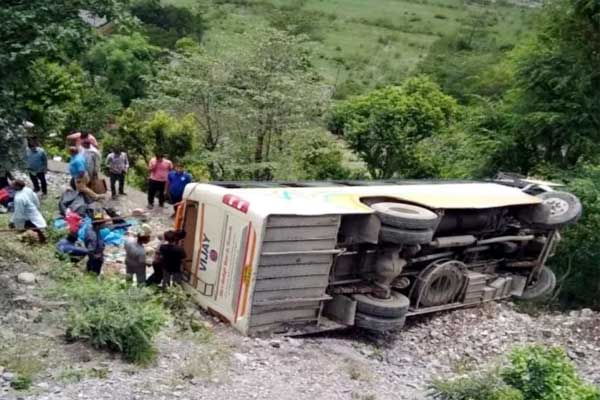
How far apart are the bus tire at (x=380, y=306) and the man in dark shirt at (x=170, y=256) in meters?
2.33

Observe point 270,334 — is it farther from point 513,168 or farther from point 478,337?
point 513,168

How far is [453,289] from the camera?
35.1ft

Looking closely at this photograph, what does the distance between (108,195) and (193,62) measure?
1093 cm

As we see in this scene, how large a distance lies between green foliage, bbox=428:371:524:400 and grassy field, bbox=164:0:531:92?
136 ft

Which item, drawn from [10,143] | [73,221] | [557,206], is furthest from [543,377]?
[73,221]

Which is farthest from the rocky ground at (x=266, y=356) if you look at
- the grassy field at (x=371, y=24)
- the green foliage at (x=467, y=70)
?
the grassy field at (x=371, y=24)

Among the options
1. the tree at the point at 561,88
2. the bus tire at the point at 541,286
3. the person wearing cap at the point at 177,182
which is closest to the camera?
the bus tire at the point at 541,286

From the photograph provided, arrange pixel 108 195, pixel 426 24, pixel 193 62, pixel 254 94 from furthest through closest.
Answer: pixel 426 24, pixel 193 62, pixel 254 94, pixel 108 195

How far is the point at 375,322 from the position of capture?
936cm

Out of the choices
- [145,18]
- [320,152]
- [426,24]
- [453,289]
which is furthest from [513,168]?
[426,24]

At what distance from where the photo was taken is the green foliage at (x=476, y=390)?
24.0ft

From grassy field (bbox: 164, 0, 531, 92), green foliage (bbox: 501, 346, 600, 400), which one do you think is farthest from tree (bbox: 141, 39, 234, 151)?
grassy field (bbox: 164, 0, 531, 92)

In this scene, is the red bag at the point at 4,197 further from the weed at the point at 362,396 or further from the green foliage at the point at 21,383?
the weed at the point at 362,396

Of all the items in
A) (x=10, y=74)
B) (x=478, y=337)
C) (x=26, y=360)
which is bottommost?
(x=478, y=337)
